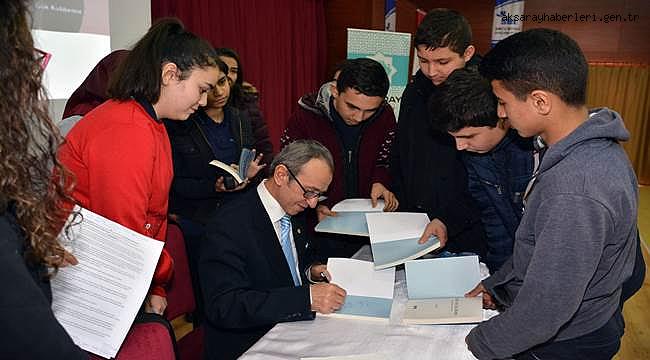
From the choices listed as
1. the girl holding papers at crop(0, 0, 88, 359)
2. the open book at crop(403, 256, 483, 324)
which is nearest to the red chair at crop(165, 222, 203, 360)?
the open book at crop(403, 256, 483, 324)

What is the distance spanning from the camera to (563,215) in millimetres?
997

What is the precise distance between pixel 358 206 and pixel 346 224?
0.22 meters

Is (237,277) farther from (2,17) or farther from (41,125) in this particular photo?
(2,17)

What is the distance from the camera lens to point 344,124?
8.05 ft

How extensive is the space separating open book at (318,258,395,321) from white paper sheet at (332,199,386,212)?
0.43 meters

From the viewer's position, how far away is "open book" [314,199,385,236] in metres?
1.90

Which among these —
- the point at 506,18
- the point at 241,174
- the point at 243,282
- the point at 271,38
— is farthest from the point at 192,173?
the point at 506,18

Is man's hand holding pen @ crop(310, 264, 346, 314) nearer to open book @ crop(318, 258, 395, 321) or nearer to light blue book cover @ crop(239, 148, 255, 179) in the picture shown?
open book @ crop(318, 258, 395, 321)

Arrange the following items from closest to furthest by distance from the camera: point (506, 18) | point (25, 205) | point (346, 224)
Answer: point (25, 205) < point (346, 224) < point (506, 18)

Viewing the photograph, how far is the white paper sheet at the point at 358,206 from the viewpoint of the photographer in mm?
2133

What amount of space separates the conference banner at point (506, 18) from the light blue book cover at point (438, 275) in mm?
6822

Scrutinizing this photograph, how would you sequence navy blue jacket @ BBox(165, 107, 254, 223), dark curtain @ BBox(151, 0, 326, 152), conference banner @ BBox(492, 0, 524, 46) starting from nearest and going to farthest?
navy blue jacket @ BBox(165, 107, 254, 223)
dark curtain @ BBox(151, 0, 326, 152)
conference banner @ BBox(492, 0, 524, 46)

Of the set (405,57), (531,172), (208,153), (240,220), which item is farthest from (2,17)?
(405,57)

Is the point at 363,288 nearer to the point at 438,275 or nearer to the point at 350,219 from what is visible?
the point at 438,275
